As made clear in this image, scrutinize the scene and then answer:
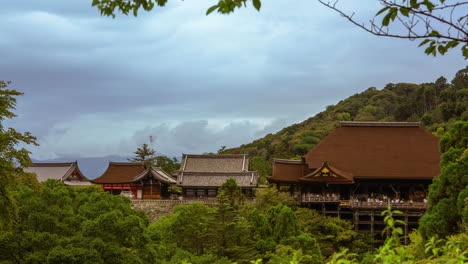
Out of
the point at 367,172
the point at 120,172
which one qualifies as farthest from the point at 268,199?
the point at 120,172

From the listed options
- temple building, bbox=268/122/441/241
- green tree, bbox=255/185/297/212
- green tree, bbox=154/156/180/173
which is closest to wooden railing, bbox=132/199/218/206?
temple building, bbox=268/122/441/241

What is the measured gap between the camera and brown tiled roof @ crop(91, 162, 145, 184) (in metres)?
40.7

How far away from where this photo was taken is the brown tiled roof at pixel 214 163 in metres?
38.3

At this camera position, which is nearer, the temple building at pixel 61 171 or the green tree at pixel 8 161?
the green tree at pixel 8 161

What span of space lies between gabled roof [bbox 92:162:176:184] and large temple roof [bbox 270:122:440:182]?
987 centimetres

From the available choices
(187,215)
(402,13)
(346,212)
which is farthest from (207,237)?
(402,13)

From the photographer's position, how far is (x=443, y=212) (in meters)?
18.0

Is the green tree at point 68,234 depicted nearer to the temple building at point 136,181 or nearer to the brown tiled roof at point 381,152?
the brown tiled roof at point 381,152

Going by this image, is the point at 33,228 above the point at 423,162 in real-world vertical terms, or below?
below

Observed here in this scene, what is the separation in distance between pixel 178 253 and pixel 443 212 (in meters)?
10.6

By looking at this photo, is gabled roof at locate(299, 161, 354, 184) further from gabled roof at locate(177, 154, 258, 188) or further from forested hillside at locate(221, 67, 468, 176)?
forested hillside at locate(221, 67, 468, 176)

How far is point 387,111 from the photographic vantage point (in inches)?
3713

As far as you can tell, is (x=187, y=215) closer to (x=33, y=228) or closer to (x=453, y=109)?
Answer: (x=33, y=228)

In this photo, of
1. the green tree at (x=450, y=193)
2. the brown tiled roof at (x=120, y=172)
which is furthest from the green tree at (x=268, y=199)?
the brown tiled roof at (x=120, y=172)
